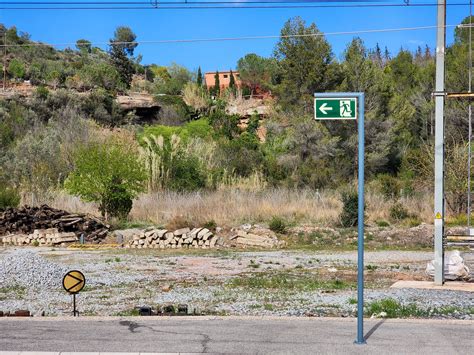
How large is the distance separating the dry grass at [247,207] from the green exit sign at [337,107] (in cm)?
2130

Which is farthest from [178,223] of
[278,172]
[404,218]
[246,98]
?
[246,98]

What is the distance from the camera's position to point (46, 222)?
103 feet

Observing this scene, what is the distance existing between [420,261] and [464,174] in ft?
37.8

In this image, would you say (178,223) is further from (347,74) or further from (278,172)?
(347,74)

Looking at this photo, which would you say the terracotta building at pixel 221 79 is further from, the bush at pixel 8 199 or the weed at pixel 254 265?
the weed at pixel 254 265

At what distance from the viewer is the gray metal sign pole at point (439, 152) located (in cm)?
1582

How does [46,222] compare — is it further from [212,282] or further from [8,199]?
[212,282]

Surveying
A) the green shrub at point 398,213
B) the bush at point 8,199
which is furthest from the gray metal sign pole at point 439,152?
the bush at point 8,199

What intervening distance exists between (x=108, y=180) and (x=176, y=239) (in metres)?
5.83

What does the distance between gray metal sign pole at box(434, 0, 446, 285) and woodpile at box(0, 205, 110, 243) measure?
18049 millimetres

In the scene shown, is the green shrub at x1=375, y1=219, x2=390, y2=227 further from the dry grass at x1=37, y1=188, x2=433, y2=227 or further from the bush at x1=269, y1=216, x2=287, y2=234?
the bush at x1=269, y1=216, x2=287, y2=234

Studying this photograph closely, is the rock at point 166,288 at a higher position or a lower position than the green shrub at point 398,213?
lower

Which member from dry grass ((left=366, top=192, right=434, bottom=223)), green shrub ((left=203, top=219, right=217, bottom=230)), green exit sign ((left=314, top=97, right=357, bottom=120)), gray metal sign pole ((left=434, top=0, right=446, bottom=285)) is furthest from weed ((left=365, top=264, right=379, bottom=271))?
dry grass ((left=366, top=192, right=434, bottom=223))

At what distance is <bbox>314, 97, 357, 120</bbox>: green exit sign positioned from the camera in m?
9.52
